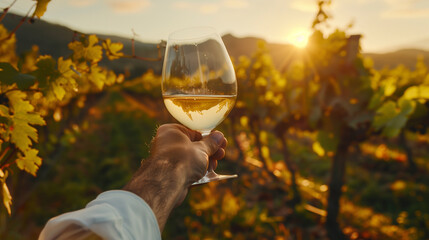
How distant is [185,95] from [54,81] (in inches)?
20.9

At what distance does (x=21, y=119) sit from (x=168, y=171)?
62 centimetres

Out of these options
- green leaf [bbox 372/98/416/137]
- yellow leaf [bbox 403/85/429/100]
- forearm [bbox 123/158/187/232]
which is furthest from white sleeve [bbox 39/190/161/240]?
yellow leaf [bbox 403/85/429/100]

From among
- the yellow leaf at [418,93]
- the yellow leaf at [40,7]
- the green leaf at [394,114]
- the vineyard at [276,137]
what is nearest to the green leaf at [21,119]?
the vineyard at [276,137]

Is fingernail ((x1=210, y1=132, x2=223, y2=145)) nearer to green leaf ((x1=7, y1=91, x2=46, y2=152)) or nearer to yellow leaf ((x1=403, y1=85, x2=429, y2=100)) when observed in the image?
green leaf ((x1=7, y1=91, x2=46, y2=152))

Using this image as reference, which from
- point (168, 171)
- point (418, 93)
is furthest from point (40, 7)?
point (418, 93)

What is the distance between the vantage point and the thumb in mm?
1382

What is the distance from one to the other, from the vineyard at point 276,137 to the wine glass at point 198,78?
13.4 inches

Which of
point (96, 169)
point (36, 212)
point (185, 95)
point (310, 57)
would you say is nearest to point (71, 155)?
point (96, 169)

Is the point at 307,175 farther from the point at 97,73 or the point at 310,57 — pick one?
the point at 97,73

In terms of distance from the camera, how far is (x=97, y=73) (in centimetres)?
156

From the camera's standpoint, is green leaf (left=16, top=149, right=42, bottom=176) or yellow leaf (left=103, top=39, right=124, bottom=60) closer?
green leaf (left=16, top=149, right=42, bottom=176)

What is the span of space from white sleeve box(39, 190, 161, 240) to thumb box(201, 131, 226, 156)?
0.51 metres

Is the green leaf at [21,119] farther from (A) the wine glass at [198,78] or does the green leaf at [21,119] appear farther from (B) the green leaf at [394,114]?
(B) the green leaf at [394,114]

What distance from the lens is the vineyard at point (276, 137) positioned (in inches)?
53.1
